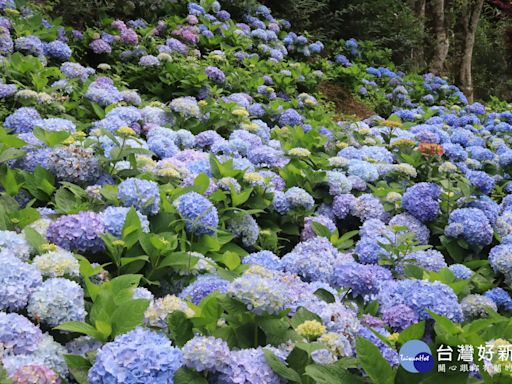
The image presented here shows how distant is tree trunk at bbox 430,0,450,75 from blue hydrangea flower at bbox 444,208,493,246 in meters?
7.19

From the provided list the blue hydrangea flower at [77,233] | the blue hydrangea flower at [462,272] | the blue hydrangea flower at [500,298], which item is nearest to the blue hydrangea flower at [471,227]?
the blue hydrangea flower at [462,272]

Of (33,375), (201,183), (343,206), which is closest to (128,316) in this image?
(33,375)

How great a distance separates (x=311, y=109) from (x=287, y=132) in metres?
1.64

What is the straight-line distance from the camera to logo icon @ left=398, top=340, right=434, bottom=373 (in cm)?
136

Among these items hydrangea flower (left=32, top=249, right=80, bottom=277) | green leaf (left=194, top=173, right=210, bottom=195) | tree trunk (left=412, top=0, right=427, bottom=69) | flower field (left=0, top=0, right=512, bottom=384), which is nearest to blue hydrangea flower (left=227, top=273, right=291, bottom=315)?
flower field (left=0, top=0, right=512, bottom=384)

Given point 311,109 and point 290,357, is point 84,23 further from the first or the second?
point 290,357

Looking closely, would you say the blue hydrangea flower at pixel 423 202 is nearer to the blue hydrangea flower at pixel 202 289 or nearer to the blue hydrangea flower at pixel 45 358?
the blue hydrangea flower at pixel 202 289

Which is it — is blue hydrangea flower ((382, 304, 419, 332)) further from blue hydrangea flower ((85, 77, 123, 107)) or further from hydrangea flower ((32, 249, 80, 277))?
blue hydrangea flower ((85, 77, 123, 107))

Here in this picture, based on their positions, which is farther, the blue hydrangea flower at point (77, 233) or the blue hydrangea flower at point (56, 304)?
the blue hydrangea flower at point (77, 233)

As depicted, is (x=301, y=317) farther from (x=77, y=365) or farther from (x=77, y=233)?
(x=77, y=233)

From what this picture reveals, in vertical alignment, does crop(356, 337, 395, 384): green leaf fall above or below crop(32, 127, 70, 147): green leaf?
above

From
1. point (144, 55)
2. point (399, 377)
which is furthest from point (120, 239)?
point (144, 55)

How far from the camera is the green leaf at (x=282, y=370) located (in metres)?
1.41

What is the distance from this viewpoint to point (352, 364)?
1457 mm
